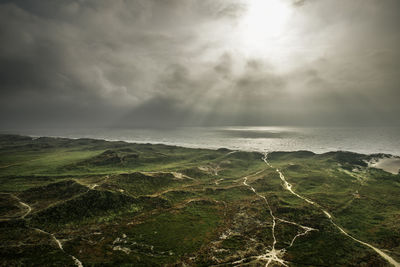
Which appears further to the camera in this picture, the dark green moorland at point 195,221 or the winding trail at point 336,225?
the dark green moorland at point 195,221

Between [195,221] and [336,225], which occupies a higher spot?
[195,221]

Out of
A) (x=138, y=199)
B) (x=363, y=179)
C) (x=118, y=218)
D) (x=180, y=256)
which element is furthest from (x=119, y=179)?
(x=363, y=179)

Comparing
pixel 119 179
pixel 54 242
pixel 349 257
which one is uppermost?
pixel 119 179

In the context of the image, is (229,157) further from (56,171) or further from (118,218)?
(56,171)

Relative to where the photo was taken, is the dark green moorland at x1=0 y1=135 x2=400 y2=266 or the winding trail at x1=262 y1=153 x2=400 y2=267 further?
the dark green moorland at x1=0 y1=135 x2=400 y2=266

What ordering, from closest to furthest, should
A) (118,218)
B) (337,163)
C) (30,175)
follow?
Answer: (118,218) → (30,175) → (337,163)

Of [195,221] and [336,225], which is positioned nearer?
[336,225]

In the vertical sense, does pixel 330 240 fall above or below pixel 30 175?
below

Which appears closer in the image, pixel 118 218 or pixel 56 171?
pixel 118 218
